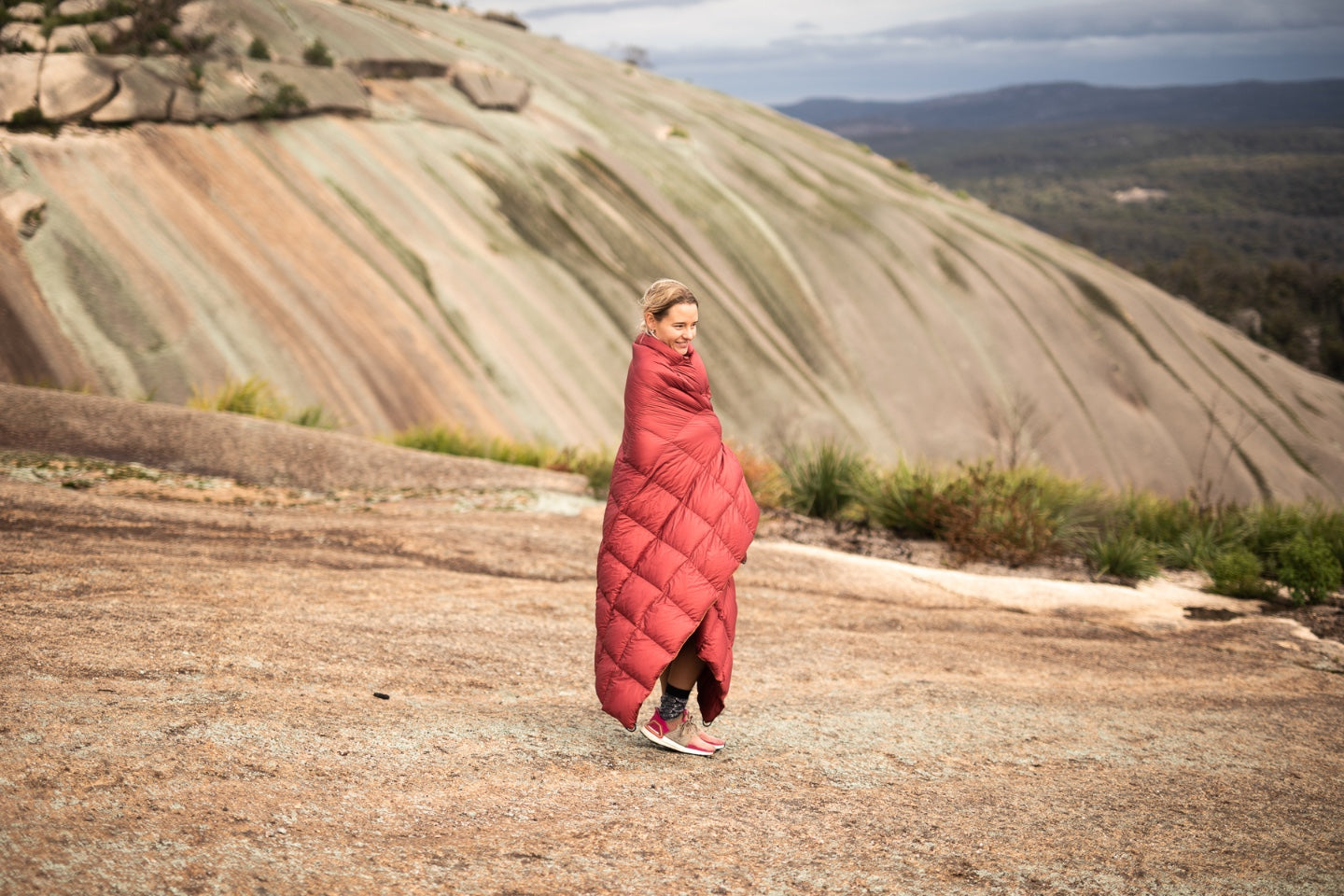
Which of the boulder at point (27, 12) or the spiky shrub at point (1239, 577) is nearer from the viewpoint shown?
the spiky shrub at point (1239, 577)

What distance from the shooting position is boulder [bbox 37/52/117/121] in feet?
49.8

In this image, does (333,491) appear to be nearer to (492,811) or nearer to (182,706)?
(182,706)

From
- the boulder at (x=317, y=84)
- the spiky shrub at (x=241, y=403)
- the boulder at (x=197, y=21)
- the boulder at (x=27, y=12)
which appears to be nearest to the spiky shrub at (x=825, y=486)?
the spiky shrub at (x=241, y=403)

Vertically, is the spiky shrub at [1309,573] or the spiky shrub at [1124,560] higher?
the spiky shrub at [1309,573]

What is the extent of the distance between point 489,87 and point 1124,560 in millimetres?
18215

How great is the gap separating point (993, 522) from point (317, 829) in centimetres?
774

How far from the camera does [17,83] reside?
1489 centimetres

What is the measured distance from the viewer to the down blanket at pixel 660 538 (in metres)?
4.21

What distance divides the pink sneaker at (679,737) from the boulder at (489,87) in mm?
20469

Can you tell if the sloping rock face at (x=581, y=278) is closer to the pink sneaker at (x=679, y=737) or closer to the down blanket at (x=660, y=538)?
the pink sneaker at (x=679, y=737)

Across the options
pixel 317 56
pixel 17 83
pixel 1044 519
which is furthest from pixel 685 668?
pixel 317 56

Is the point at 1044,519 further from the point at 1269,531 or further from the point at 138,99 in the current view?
the point at 138,99

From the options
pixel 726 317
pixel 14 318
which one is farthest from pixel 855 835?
pixel 726 317

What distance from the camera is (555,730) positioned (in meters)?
4.77
